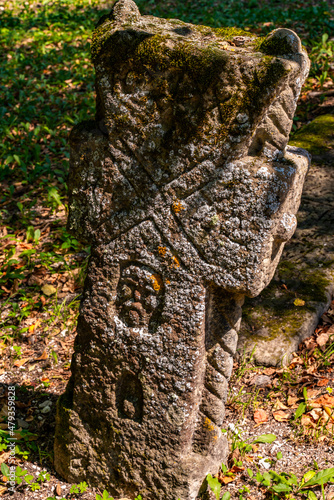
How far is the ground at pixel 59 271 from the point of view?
277cm

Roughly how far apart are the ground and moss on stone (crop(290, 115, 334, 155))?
2 centimetres

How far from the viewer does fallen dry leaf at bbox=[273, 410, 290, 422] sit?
292cm

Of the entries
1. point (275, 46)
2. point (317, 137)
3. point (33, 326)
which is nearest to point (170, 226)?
point (275, 46)

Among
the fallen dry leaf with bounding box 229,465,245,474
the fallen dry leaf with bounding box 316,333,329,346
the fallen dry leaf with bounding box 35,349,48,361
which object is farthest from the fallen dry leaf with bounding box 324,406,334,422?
the fallen dry leaf with bounding box 35,349,48,361

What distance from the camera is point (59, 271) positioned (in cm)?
437

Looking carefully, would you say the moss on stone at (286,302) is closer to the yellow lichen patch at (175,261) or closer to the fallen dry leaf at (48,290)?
the yellow lichen patch at (175,261)

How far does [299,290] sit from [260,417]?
3.72ft

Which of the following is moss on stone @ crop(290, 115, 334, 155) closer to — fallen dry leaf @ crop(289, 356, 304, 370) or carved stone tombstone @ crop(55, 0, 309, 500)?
fallen dry leaf @ crop(289, 356, 304, 370)

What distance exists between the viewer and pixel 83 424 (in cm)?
256

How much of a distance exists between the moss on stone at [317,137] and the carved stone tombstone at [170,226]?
2.74 meters

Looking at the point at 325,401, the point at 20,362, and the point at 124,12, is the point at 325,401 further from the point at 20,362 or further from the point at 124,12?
the point at 124,12

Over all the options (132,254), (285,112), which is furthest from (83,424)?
(285,112)

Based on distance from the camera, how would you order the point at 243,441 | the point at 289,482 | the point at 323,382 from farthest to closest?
the point at 323,382, the point at 243,441, the point at 289,482

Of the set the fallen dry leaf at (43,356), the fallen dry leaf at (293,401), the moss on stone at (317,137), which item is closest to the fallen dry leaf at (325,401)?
the fallen dry leaf at (293,401)
